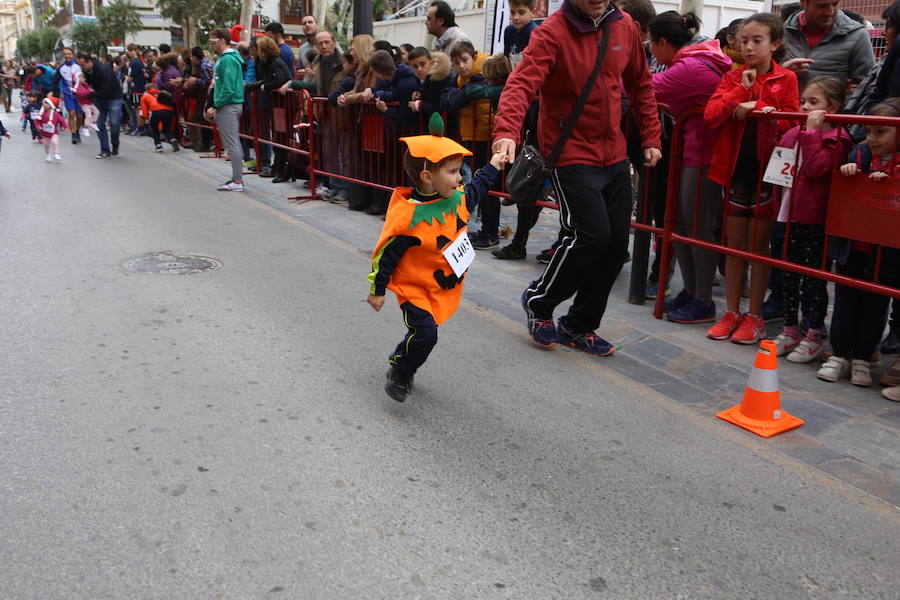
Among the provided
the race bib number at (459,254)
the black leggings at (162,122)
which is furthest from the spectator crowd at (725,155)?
the black leggings at (162,122)

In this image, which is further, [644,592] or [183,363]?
[183,363]

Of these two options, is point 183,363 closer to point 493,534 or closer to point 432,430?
point 432,430

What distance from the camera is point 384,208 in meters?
9.50

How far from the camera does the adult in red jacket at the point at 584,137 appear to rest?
4469 millimetres

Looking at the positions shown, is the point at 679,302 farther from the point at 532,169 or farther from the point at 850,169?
the point at 532,169

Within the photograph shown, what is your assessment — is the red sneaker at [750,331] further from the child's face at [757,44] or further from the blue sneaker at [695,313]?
the child's face at [757,44]

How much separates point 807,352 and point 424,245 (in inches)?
97.8

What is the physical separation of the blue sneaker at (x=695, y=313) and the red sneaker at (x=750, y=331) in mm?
405

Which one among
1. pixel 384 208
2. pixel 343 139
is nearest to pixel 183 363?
pixel 384 208

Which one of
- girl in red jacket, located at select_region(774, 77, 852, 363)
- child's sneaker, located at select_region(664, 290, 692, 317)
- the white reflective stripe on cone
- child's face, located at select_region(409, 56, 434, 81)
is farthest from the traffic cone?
child's face, located at select_region(409, 56, 434, 81)

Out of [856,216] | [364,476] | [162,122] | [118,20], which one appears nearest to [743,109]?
[856,216]

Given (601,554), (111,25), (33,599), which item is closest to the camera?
(33,599)

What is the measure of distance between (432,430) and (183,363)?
1.65 metres

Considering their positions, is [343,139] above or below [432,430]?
above
